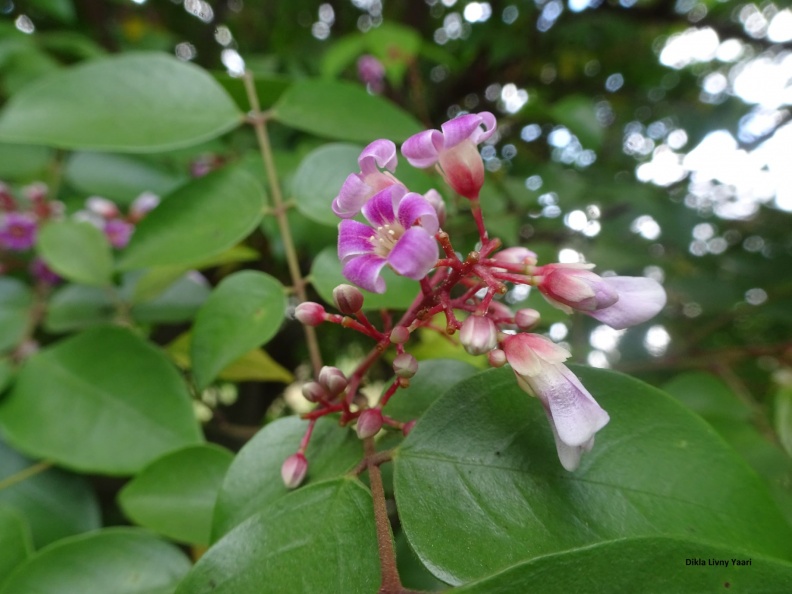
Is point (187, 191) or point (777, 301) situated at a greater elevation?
point (187, 191)

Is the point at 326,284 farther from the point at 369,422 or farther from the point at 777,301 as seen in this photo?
the point at 777,301

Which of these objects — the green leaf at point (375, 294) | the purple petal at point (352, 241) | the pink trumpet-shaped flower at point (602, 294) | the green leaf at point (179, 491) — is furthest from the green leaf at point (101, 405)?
the pink trumpet-shaped flower at point (602, 294)

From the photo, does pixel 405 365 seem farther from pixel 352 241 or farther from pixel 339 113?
pixel 339 113

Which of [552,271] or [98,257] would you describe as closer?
[552,271]

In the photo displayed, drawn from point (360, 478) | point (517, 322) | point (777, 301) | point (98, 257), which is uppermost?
point (98, 257)

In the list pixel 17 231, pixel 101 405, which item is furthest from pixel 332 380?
pixel 17 231

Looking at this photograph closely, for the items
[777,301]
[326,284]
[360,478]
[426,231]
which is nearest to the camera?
[426,231]

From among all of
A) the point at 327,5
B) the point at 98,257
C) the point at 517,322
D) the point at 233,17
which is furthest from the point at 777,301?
the point at 233,17
